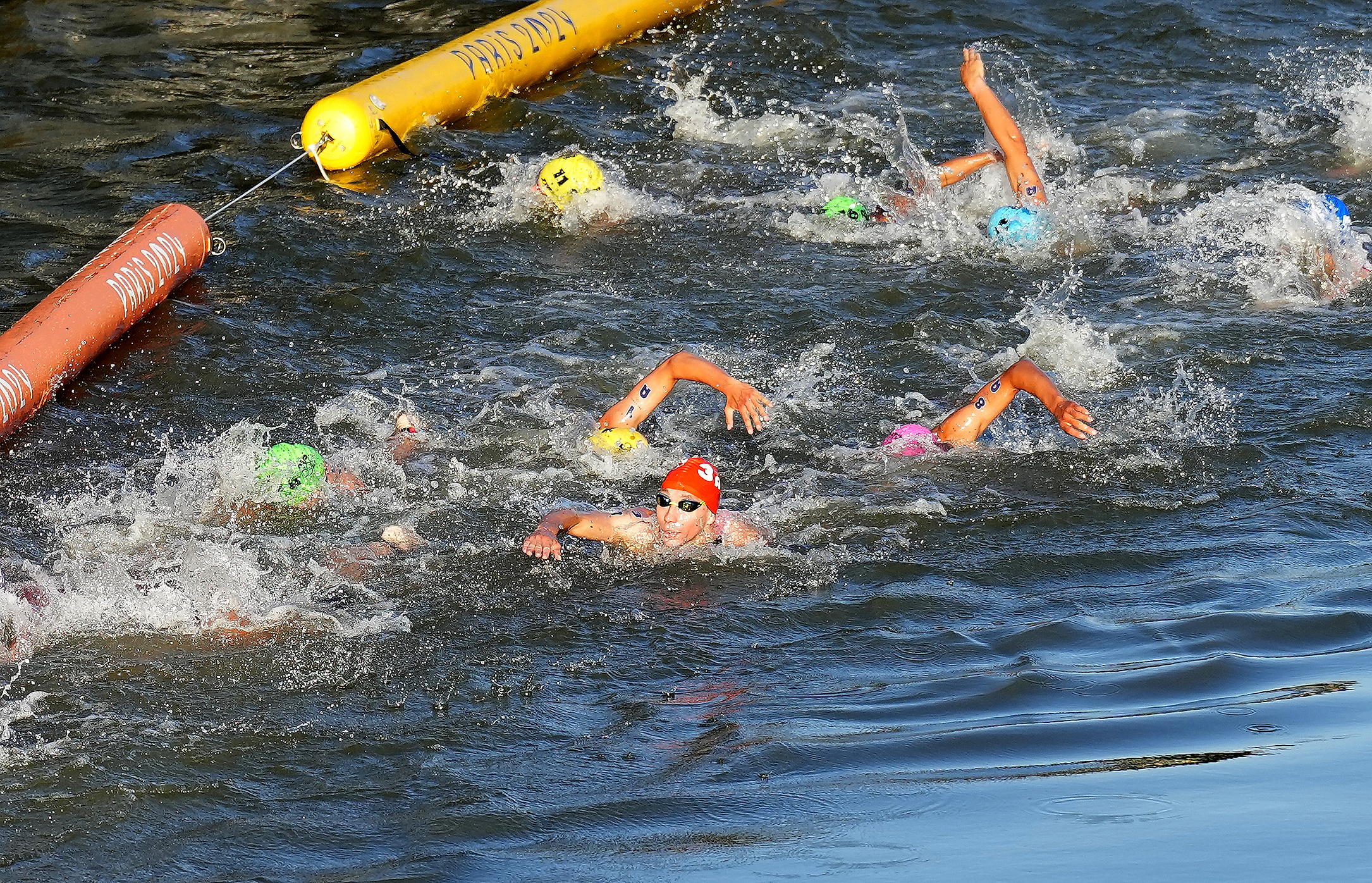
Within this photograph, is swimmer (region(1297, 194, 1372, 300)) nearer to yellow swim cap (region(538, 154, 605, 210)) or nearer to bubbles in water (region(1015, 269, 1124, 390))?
bubbles in water (region(1015, 269, 1124, 390))

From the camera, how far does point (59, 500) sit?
8.31 metres

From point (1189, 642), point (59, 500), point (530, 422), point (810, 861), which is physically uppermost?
point (530, 422)

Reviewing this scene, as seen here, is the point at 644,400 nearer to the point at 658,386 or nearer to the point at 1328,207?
the point at 658,386

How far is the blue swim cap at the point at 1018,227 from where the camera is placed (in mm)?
11648

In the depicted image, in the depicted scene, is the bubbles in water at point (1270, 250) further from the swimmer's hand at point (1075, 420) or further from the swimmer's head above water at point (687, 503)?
the swimmer's head above water at point (687, 503)

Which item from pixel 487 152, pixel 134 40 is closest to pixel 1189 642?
pixel 487 152

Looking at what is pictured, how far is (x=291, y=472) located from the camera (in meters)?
8.26

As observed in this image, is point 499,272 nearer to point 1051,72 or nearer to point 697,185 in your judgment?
point 697,185

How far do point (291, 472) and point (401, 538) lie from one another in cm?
82

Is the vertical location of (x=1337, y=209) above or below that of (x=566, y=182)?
below

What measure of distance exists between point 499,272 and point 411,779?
6260 mm

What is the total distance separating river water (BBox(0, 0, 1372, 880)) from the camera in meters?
5.28

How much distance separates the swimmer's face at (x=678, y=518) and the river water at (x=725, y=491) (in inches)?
6.1

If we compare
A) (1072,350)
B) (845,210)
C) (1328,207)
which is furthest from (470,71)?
(1328,207)
